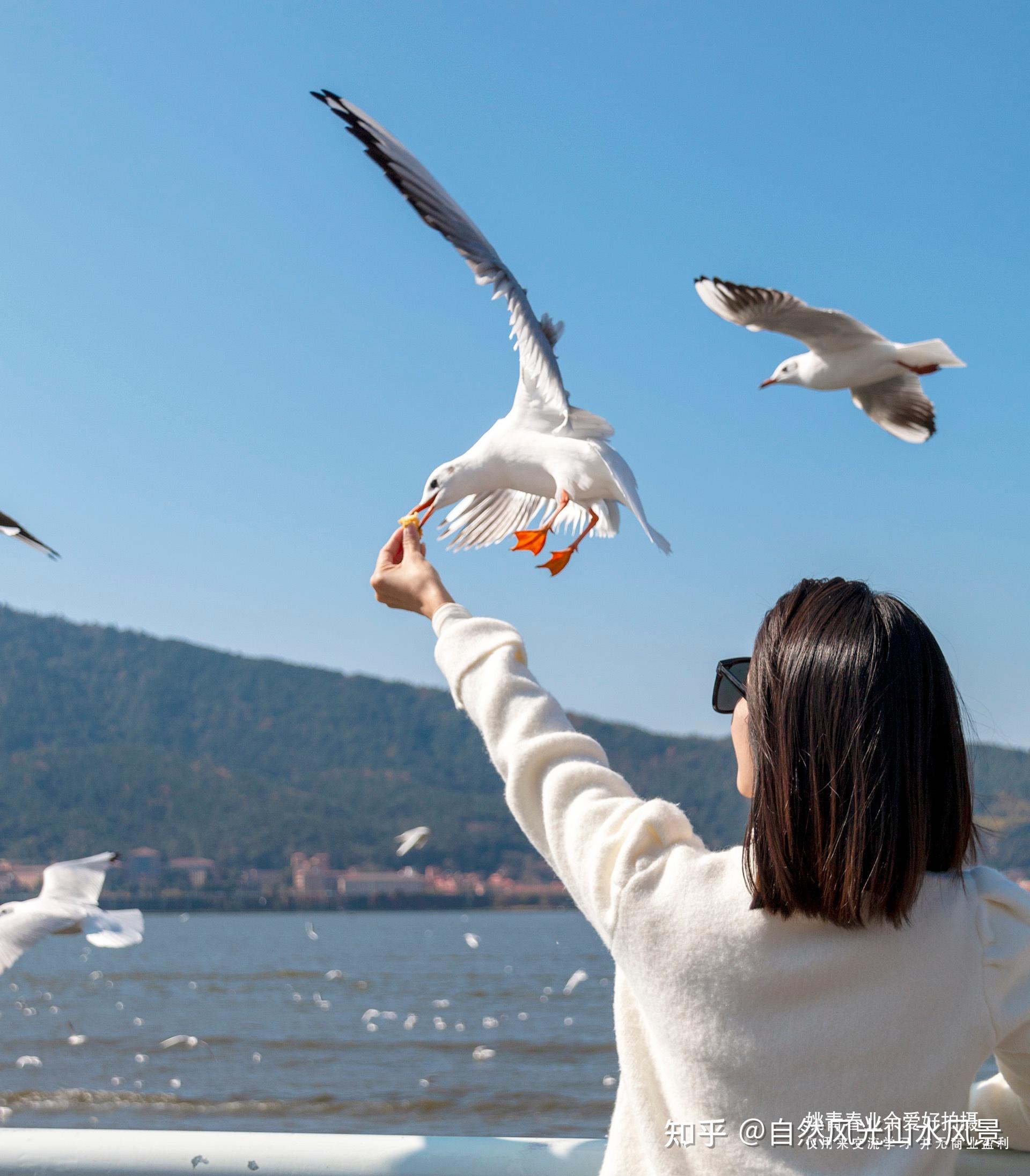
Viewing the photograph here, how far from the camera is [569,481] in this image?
2.25 metres

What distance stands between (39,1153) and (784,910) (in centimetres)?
89

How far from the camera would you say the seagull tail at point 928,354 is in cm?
474

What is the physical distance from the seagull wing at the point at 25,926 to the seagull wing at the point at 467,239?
130 centimetres

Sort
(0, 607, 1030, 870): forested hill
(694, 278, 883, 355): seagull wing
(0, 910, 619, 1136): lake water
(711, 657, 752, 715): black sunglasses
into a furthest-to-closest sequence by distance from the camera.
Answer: (0, 607, 1030, 870): forested hill < (0, 910, 619, 1136): lake water < (694, 278, 883, 355): seagull wing < (711, 657, 752, 715): black sunglasses

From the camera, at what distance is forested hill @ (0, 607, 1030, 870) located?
61.4 m

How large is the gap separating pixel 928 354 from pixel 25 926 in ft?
12.8

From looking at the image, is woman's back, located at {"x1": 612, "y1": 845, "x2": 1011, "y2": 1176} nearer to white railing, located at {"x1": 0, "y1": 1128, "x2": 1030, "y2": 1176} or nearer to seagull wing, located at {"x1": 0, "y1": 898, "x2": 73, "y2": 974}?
white railing, located at {"x1": 0, "y1": 1128, "x2": 1030, "y2": 1176}

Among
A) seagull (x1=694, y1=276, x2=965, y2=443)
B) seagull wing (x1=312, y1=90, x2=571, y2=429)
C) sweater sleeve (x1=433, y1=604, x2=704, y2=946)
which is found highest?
seagull (x1=694, y1=276, x2=965, y2=443)

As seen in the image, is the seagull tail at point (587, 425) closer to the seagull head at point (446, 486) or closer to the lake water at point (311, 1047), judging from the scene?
the seagull head at point (446, 486)

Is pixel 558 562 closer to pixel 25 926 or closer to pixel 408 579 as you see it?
pixel 408 579

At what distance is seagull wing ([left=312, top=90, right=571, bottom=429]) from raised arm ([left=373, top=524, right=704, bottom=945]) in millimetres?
1182

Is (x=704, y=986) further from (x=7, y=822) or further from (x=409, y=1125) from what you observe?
(x=7, y=822)

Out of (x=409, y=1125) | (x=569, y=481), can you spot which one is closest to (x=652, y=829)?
(x=569, y=481)

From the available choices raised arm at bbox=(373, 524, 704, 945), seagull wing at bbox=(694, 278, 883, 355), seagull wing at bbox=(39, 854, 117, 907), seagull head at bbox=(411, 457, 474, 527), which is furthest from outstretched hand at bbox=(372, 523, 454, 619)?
seagull wing at bbox=(694, 278, 883, 355)
